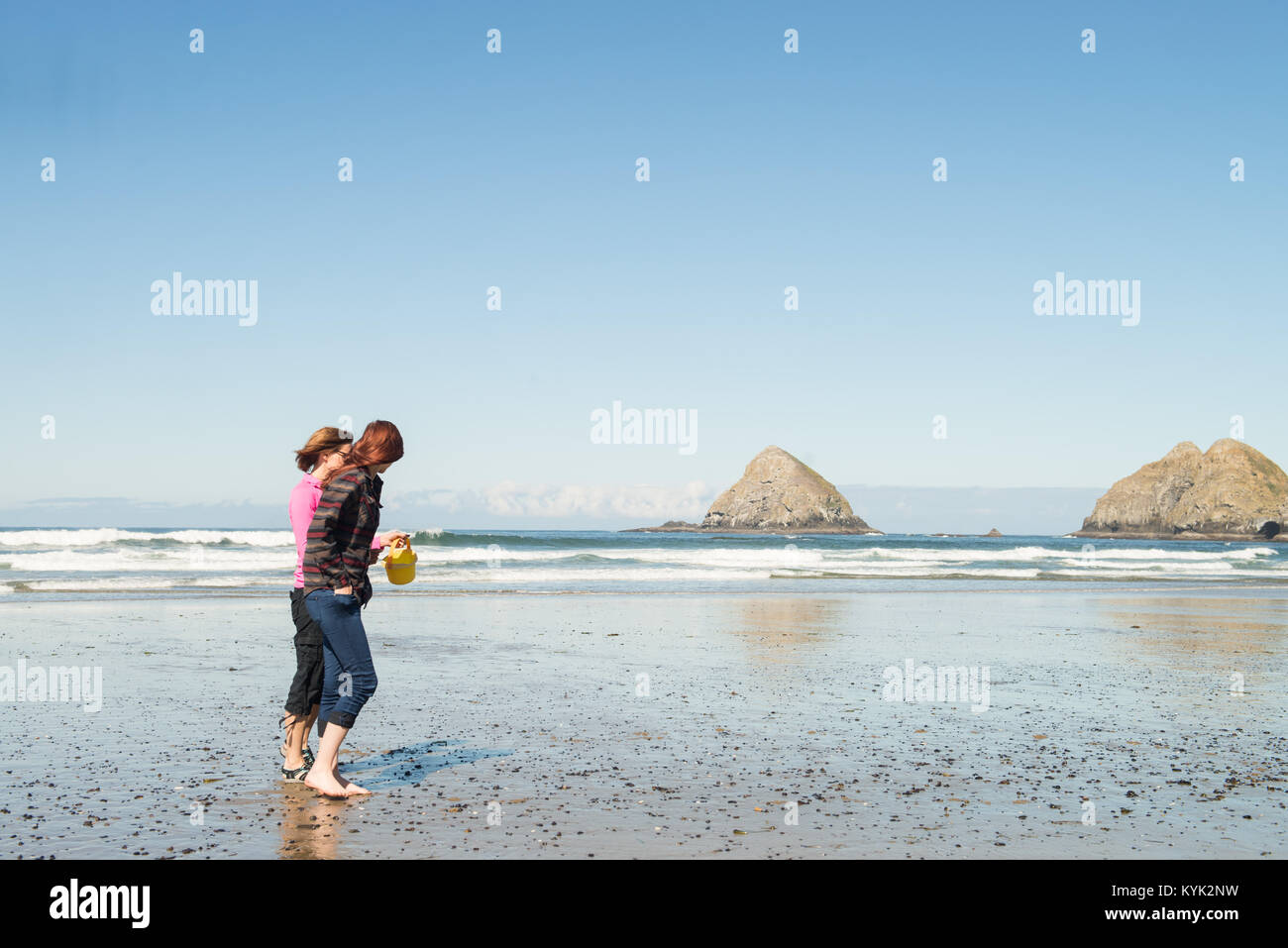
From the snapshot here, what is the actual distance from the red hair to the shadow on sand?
76.4 inches

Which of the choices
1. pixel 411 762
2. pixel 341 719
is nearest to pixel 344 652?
pixel 341 719

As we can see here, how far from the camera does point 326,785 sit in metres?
5.77

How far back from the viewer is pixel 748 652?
514 inches

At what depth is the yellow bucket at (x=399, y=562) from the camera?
6.27 meters

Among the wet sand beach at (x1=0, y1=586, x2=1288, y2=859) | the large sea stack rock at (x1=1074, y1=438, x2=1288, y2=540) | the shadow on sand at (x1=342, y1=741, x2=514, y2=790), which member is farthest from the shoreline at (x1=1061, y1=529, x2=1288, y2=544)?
the shadow on sand at (x1=342, y1=741, x2=514, y2=790)

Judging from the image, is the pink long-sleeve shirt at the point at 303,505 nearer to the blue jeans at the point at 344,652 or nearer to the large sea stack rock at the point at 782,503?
the blue jeans at the point at 344,652

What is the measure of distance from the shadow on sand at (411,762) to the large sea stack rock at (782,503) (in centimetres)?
13218

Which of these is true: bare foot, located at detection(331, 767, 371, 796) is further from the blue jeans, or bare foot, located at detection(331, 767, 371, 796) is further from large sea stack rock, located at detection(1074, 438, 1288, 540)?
large sea stack rock, located at detection(1074, 438, 1288, 540)

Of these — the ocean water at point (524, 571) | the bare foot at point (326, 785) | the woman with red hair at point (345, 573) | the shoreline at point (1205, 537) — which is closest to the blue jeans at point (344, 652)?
the woman with red hair at point (345, 573)

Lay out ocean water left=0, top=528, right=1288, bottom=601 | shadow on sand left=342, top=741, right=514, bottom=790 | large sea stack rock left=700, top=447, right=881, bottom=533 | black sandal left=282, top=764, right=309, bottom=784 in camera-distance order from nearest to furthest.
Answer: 1. black sandal left=282, top=764, right=309, bottom=784
2. shadow on sand left=342, top=741, right=514, bottom=790
3. ocean water left=0, top=528, right=1288, bottom=601
4. large sea stack rock left=700, top=447, right=881, bottom=533

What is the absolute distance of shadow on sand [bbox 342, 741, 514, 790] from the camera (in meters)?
6.34

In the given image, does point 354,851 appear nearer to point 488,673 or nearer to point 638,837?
point 638,837
